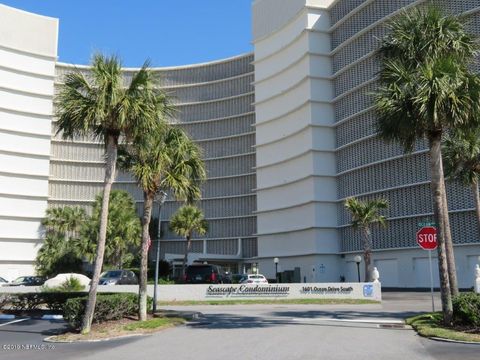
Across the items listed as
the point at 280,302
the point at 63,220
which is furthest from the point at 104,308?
the point at 63,220

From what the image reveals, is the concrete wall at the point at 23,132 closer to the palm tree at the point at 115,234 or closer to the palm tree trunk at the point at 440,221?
the palm tree at the point at 115,234

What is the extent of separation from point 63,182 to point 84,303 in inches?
2758

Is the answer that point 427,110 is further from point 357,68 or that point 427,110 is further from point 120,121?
point 357,68

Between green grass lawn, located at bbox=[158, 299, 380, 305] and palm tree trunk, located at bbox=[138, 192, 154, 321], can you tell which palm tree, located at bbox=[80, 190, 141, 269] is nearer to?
→ green grass lawn, located at bbox=[158, 299, 380, 305]

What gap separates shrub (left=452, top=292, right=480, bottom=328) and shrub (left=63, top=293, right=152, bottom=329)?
1085 centimetres

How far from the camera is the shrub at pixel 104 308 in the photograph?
17.3 m

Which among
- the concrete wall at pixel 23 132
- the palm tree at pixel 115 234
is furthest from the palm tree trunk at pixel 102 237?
the concrete wall at pixel 23 132

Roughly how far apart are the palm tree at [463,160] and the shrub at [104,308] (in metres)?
18.7

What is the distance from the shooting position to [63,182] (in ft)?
275

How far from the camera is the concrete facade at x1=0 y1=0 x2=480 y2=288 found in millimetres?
55094

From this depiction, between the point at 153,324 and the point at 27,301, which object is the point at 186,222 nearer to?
the point at 27,301

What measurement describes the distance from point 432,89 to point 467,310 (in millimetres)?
6852

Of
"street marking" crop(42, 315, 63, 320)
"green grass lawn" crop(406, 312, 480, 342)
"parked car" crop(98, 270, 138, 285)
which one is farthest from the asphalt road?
"parked car" crop(98, 270, 138, 285)

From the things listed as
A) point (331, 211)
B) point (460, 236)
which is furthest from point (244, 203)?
point (460, 236)
